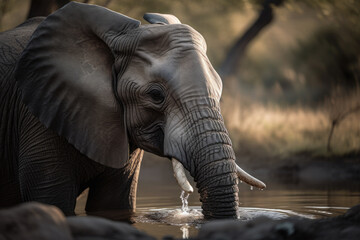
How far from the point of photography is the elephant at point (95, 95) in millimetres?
4227

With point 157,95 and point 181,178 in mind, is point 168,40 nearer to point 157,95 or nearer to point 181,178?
point 157,95

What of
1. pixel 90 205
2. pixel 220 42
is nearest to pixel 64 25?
pixel 90 205

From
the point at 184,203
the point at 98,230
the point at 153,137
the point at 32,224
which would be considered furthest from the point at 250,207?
the point at 32,224

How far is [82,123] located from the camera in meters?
4.56

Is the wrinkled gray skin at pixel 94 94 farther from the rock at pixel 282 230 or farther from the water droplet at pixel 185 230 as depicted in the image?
the rock at pixel 282 230

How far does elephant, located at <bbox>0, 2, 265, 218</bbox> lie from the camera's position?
4227 millimetres

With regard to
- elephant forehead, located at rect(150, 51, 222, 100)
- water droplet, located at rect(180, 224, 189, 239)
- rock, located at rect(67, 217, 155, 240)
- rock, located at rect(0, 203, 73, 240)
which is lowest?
water droplet, located at rect(180, 224, 189, 239)

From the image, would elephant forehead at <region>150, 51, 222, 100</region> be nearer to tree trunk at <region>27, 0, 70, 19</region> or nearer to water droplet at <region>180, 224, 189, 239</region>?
water droplet at <region>180, 224, 189, 239</region>

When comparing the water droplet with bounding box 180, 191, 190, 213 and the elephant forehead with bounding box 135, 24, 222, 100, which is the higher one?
the elephant forehead with bounding box 135, 24, 222, 100

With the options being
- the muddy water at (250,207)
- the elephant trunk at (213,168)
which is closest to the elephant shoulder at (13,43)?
the muddy water at (250,207)

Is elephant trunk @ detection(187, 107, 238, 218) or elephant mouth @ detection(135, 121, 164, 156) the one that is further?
elephant mouth @ detection(135, 121, 164, 156)

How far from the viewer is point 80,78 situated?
4578 millimetres

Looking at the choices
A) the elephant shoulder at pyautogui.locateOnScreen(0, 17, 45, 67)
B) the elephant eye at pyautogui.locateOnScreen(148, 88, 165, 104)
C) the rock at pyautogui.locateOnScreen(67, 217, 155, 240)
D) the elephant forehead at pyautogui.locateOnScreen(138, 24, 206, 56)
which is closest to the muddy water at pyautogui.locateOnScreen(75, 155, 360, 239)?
the elephant eye at pyautogui.locateOnScreen(148, 88, 165, 104)

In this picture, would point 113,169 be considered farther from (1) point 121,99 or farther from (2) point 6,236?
(2) point 6,236
